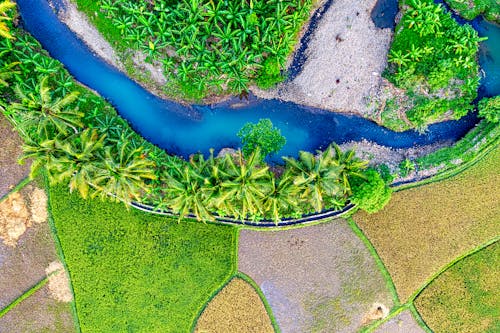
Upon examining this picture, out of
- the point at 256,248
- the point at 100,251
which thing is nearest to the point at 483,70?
the point at 256,248

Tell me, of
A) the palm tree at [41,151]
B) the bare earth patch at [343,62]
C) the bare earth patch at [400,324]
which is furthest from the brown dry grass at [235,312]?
the palm tree at [41,151]

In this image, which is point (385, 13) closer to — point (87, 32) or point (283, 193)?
point (283, 193)

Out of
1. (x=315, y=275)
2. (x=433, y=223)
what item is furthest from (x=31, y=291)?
(x=433, y=223)

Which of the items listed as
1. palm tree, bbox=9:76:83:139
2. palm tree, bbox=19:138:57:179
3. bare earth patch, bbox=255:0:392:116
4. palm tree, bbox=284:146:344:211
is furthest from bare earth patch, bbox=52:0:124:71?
palm tree, bbox=284:146:344:211

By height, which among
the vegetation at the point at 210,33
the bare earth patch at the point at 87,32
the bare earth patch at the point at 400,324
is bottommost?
the bare earth patch at the point at 400,324

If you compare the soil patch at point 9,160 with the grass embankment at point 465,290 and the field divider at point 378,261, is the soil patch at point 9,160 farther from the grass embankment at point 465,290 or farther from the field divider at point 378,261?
the grass embankment at point 465,290

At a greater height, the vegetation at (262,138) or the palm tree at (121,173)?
the vegetation at (262,138)

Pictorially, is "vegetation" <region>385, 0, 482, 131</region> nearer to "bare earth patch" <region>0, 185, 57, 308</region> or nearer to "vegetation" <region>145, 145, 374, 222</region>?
"vegetation" <region>145, 145, 374, 222</region>
